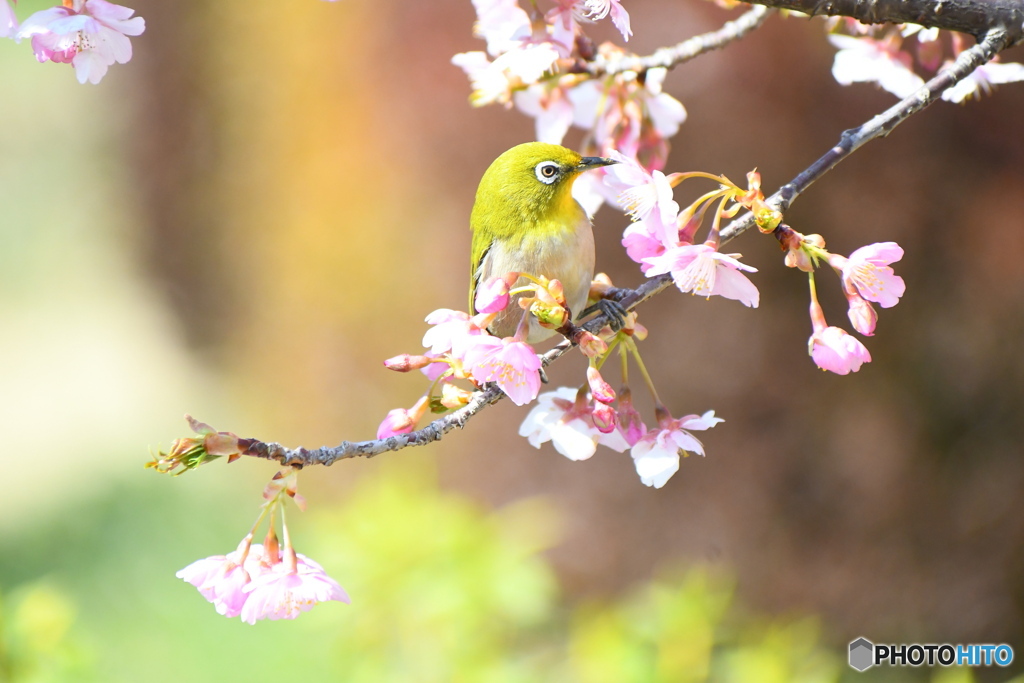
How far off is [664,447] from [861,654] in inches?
69.3

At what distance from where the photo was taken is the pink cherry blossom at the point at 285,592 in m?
0.80

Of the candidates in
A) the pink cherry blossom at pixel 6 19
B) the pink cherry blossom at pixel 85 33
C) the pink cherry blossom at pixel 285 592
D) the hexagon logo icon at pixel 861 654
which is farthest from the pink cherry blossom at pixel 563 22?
the hexagon logo icon at pixel 861 654

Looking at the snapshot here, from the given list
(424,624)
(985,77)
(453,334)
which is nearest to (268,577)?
(453,334)

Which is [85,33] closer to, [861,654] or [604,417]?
[604,417]

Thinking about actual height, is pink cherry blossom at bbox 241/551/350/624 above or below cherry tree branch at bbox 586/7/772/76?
below

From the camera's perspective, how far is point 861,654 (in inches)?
88.3

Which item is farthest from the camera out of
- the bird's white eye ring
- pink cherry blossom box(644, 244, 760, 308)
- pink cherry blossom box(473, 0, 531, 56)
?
the bird's white eye ring

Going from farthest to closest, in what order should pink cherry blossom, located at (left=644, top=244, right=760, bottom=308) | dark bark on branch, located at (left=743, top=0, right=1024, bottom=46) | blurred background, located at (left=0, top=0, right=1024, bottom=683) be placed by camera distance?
1. blurred background, located at (left=0, top=0, right=1024, bottom=683)
2. dark bark on branch, located at (left=743, top=0, right=1024, bottom=46)
3. pink cherry blossom, located at (left=644, top=244, right=760, bottom=308)

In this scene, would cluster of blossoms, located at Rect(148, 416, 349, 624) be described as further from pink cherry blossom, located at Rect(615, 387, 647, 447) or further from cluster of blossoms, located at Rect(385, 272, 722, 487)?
pink cherry blossom, located at Rect(615, 387, 647, 447)

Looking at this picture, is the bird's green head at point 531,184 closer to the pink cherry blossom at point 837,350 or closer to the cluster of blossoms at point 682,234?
the cluster of blossoms at point 682,234

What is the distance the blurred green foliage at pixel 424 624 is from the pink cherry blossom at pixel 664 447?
44.3 inches

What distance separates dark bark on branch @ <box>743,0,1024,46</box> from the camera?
867 millimetres

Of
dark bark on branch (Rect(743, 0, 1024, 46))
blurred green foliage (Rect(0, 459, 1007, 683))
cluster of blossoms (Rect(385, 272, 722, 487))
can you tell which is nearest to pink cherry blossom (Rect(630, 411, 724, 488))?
cluster of blossoms (Rect(385, 272, 722, 487))

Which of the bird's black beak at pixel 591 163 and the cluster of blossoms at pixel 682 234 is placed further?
the bird's black beak at pixel 591 163
